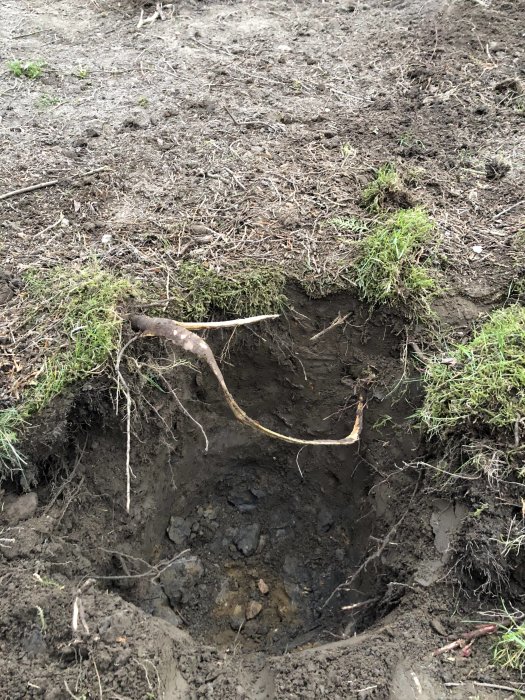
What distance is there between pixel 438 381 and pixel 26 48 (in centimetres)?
391

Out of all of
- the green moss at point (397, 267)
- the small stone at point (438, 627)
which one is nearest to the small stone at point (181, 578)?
the small stone at point (438, 627)

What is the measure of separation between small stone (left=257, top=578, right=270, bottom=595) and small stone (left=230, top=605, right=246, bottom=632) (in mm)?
144

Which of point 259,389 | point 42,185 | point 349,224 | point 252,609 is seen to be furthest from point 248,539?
point 42,185

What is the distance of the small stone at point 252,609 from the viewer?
296 centimetres

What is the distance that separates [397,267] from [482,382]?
69cm

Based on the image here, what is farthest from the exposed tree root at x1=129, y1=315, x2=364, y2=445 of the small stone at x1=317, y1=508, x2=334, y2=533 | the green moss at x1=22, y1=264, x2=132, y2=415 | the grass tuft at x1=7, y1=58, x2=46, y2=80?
the grass tuft at x1=7, y1=58, x2=46, y2=80

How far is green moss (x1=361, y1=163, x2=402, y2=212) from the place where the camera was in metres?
3.02

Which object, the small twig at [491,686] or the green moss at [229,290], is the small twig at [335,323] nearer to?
the green moss at [229,290]

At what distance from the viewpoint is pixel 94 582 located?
211 centimetres

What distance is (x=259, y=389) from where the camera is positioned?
10.4 feet

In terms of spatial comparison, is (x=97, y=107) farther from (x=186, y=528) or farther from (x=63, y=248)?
(x=186, y=528)

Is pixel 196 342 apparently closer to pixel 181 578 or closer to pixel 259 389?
pixel 259 389

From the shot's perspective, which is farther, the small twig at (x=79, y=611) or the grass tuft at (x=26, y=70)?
the grass tuft at (x=26, y=70)

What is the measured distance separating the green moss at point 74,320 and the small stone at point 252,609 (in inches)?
61.4
